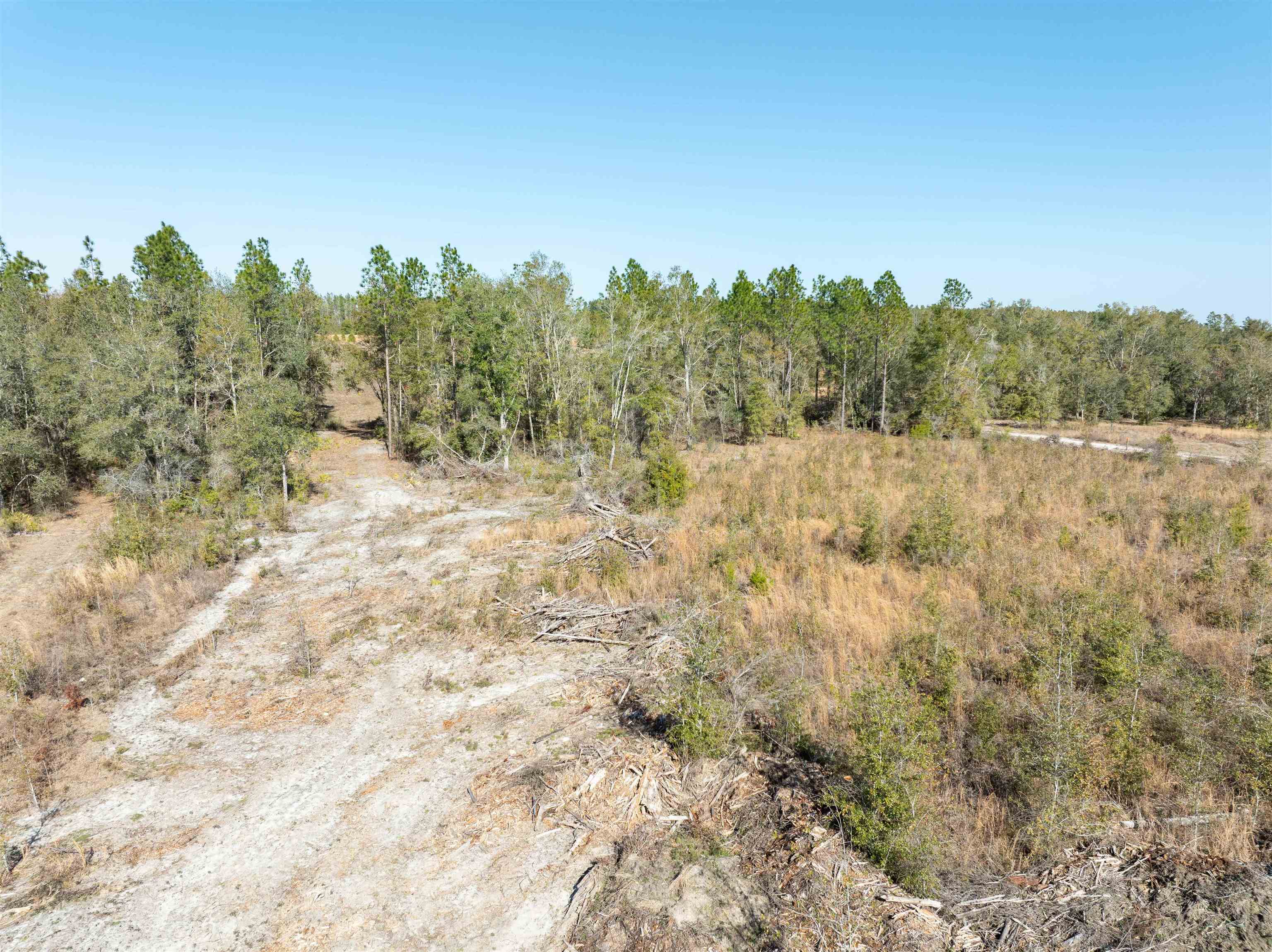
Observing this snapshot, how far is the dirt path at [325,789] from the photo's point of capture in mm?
5566

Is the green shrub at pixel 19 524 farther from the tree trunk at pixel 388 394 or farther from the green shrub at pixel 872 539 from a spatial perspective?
the green shrub at pixel 872 539

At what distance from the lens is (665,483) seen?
18578mm

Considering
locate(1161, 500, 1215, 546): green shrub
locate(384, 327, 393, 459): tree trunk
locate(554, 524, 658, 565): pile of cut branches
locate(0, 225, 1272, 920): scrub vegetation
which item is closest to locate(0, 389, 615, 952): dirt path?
locate(0, 225, 1272, 920): scrub vegetation

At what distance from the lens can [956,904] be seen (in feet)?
16.7

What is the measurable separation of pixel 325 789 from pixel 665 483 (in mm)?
12691

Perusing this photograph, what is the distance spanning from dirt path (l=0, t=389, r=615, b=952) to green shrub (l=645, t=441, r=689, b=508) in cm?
633

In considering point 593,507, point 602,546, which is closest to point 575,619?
point 602,546

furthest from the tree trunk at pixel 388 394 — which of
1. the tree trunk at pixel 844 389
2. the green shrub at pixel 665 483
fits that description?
the tree trunk at pixel 844 389

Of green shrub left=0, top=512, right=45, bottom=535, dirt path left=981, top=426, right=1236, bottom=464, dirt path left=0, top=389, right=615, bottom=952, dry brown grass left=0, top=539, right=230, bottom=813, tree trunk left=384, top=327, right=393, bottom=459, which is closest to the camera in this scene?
dirt path left=0, top=389, right=615, bottom=952

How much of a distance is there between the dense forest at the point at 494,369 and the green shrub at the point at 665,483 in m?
→ 6.56

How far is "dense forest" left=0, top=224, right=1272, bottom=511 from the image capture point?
2080 centimetres

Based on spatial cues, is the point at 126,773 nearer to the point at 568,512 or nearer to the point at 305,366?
the point at 568,512

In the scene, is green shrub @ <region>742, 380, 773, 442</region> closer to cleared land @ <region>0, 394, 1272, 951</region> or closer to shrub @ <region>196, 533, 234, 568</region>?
cleared land @ <region>0, 394, 1272, 951</region>

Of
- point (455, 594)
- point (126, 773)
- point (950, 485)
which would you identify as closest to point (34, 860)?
point (126, 773)
